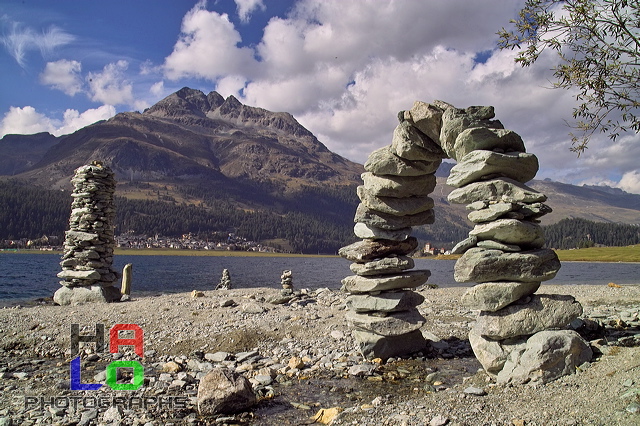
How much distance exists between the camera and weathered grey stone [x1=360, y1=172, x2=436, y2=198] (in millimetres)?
13828

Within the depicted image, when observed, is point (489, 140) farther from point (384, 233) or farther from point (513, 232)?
point (384, 233)

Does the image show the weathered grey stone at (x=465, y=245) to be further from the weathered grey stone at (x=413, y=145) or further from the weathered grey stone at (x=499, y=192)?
the weathered grey stone at (x=413, y=145)

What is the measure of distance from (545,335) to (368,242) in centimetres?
649

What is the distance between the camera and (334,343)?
15023 millimetres

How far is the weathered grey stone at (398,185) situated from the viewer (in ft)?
45.4

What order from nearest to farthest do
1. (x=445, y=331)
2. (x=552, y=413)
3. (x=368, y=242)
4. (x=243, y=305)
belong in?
(x=552, y=413) → (x=368, y=242) → (x=445, y=331) → (x=243, y=305)

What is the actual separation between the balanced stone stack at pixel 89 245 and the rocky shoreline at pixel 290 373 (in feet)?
9.30

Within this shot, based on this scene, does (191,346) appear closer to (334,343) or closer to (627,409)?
(334,343)

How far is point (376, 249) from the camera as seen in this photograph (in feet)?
46.3

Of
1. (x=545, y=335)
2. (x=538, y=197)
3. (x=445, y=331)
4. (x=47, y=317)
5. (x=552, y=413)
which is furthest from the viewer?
(x=47, y=317)

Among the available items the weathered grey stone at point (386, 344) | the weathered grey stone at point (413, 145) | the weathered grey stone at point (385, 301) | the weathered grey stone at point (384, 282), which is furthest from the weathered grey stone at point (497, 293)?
the weathered grey stone at point (413, 145)

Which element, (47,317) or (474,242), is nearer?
(474,242)

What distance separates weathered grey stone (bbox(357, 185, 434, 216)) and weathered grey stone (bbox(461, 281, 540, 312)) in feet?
14.8

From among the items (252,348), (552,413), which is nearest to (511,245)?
(552,413)
